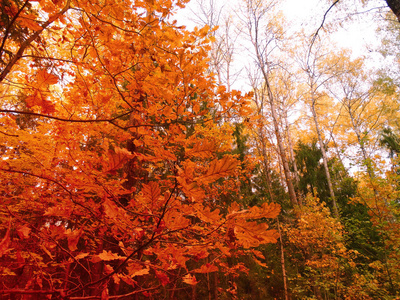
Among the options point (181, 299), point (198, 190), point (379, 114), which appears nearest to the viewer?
point (198, 190)

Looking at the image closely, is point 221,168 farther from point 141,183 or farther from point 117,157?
point 141,183

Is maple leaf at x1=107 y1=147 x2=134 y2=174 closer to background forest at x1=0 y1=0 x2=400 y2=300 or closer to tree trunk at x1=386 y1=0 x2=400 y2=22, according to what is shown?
background forest at x1=0 y1=0 x2=400 y2=300

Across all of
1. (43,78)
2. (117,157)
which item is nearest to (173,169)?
(117,157)

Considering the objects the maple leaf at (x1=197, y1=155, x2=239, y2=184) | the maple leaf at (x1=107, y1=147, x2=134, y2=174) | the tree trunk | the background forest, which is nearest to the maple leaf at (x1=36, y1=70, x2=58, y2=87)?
the background forest

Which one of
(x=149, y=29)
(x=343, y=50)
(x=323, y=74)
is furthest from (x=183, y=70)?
(x=343, y=50)

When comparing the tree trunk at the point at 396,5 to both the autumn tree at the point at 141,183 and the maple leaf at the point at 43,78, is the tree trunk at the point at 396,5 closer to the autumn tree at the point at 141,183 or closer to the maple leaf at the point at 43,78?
the autumn tree at the point at 141,183

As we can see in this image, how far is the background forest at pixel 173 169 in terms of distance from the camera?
770 mm

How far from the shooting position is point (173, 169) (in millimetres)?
693

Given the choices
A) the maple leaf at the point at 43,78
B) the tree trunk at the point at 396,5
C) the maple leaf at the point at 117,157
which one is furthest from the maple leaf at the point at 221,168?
the tree trunk at the point at 396,5

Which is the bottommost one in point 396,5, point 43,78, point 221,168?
point 221,168

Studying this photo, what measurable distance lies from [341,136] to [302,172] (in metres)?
8.37

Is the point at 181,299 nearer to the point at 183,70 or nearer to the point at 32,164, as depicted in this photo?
the point at 32,164

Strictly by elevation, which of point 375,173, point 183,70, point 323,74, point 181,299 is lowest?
point 181,299

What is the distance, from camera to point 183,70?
1.08 meters
